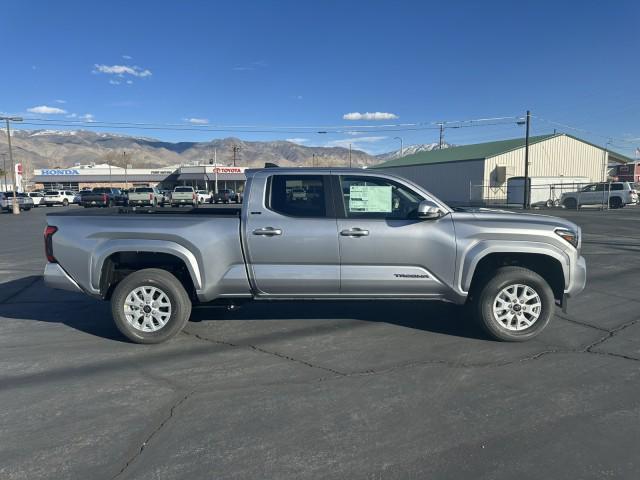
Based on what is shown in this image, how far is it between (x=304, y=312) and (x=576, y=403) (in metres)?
3.43

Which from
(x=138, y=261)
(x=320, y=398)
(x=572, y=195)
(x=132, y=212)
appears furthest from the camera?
(x=572, y=195)

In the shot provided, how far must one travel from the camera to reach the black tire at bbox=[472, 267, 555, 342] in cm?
497

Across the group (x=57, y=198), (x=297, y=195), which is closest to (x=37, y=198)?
(x=57, y=198)

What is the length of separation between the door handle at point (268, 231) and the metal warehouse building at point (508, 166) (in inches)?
1535

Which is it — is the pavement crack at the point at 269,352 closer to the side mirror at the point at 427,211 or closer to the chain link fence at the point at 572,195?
the side mirror at the point at 427,211

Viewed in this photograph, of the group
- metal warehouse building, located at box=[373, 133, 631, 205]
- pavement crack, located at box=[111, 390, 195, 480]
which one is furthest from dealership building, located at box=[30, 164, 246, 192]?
pavement crack, located at box=[111, 390, 195, 480]

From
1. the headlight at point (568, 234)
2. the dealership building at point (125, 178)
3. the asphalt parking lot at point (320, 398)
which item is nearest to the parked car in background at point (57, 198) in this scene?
the dealership building at point (125, 178)

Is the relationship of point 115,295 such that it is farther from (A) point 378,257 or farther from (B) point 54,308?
(A) point 378,257

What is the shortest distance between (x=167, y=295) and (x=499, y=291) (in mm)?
3601

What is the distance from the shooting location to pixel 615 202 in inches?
1236

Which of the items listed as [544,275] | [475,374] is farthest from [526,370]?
[544,275]

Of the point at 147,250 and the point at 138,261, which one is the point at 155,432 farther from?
the point at 138,261

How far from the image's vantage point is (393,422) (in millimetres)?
3414

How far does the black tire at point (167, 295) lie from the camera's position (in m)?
4.99
